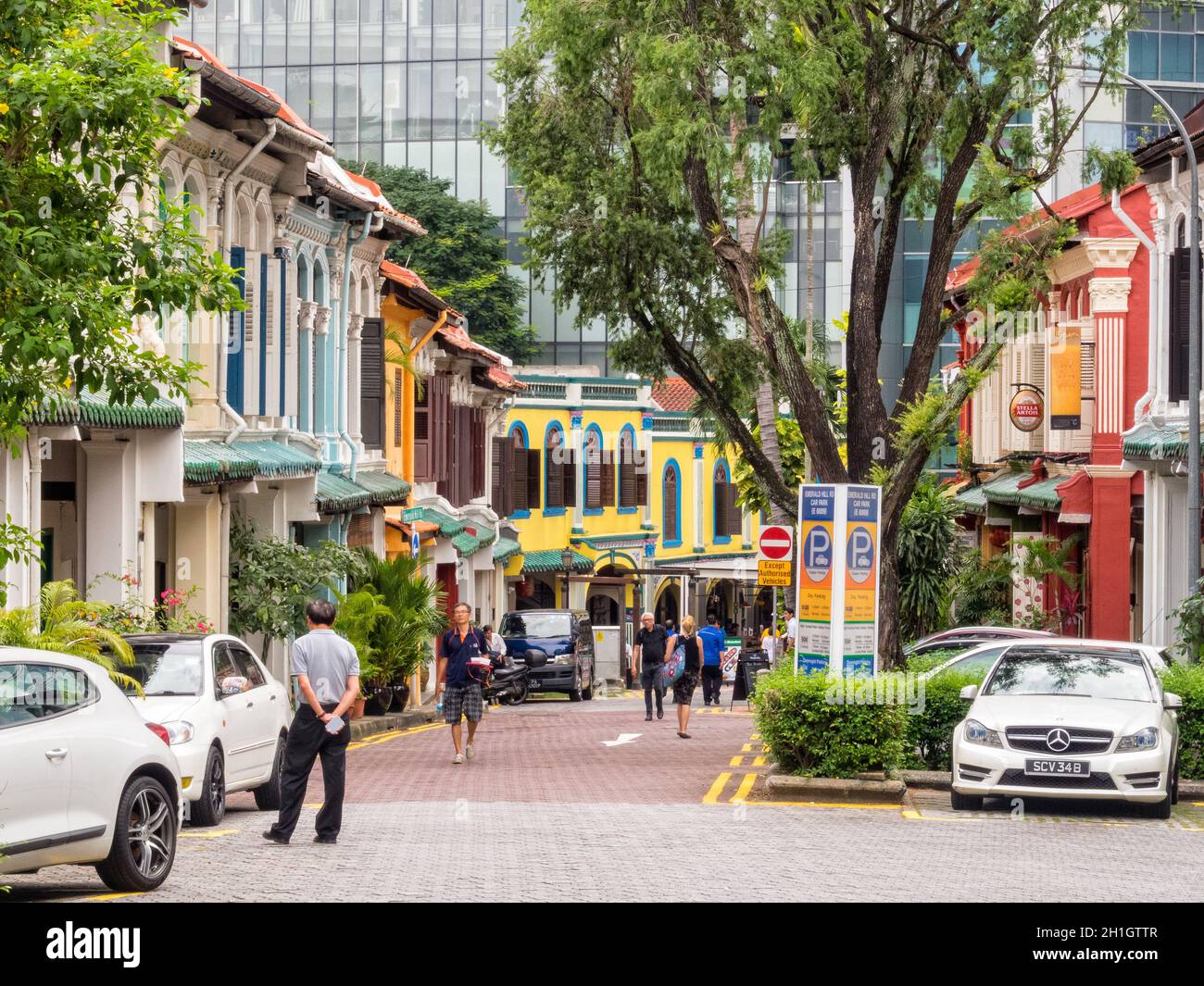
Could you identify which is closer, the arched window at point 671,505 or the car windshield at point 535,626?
the car windshield at point 535,626

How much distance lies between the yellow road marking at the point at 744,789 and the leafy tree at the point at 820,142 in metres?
2.70

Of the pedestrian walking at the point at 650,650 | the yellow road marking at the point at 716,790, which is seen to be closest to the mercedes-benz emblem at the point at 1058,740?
the yellow road marking at the point at 716,790

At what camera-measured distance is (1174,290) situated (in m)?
26.9

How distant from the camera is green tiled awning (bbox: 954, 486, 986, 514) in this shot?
137ft

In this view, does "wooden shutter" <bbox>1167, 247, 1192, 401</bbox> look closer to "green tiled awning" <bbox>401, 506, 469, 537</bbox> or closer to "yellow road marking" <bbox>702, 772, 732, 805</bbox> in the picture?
"yellow road marking" <bbox>702, 772, 732, 805</bbox>

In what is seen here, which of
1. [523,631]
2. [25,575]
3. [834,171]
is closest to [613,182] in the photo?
[834,171]

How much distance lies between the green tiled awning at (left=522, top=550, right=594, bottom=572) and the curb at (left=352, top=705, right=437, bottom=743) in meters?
24.3

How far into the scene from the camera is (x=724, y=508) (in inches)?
2800

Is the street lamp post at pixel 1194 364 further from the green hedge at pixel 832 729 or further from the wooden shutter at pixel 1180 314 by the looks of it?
the green hedge at pixel 832 729

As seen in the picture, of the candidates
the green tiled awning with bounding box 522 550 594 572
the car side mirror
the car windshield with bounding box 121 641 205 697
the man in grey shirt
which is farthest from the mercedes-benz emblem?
the green tiled awning with bounding box 522 550 594 572

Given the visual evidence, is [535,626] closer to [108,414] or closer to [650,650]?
[650,650]

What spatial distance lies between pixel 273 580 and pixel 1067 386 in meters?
14.7

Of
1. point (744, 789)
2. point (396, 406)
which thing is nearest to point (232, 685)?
point (744, 789)

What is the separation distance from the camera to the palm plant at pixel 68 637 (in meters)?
14.5
